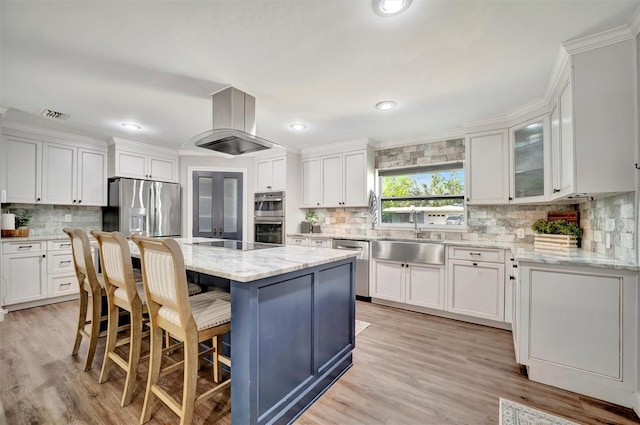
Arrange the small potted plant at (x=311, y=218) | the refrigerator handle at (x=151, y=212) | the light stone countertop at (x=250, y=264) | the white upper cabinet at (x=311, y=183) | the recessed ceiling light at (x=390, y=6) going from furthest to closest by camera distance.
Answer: the small potted plant at (x=311, y=218), the white upper cabinet at (x=311, y=183), the refrigerator handle at (x=151, y=212), the recessed ceiling light at (x=390, y=6), the light stone countertop at (x=250, y=264)

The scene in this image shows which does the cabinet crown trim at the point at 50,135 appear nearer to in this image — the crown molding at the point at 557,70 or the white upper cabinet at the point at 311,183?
the white upper cabinet at the point at 311,183

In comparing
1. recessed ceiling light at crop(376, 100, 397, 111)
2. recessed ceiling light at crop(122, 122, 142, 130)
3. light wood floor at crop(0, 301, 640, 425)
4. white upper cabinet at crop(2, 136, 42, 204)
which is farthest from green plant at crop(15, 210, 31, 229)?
recessed ceiling light at crop(376, 100, 397, 111)

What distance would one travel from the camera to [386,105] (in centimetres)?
298

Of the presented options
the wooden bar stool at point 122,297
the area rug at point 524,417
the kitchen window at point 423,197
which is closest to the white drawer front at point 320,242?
the kitchen window at point 423,197

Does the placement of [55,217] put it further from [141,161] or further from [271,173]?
[271,173]

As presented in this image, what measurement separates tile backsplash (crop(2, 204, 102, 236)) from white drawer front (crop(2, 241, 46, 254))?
567 mm

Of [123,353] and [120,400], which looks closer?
[120,400]

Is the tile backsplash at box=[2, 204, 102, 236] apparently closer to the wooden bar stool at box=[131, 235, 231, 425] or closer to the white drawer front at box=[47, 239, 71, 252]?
the white drawer front at box=[47, 239, 71, 252]

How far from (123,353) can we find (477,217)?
164 inches

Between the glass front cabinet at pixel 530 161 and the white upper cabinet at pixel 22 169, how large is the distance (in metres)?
6.05

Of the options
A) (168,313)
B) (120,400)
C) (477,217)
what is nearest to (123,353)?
(120,400)

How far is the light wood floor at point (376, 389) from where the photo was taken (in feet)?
5.45

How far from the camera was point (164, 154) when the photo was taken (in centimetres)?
479

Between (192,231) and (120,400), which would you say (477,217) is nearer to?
(120,400)
